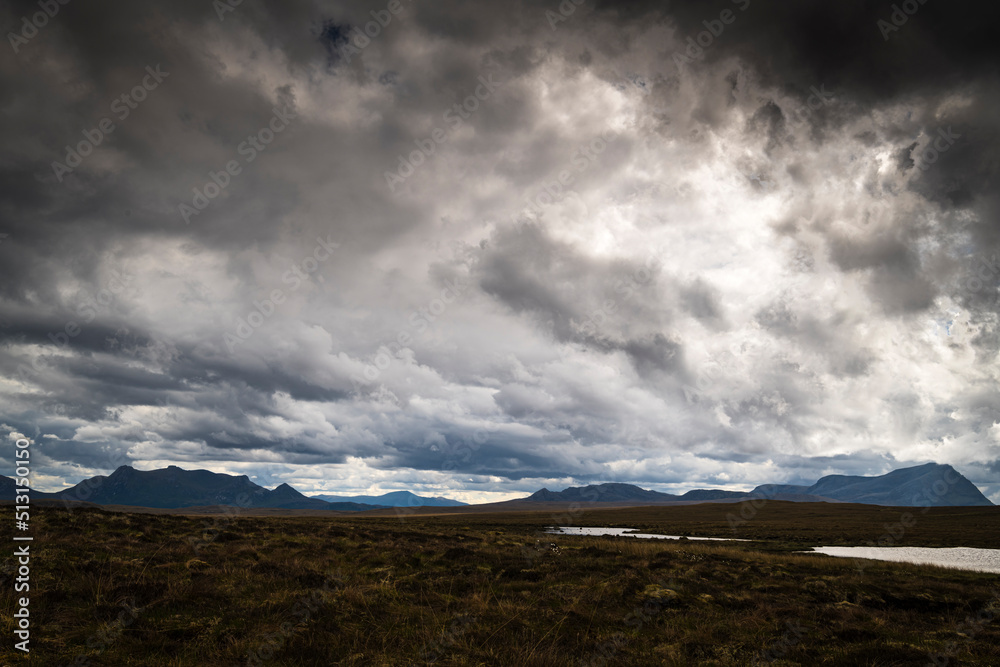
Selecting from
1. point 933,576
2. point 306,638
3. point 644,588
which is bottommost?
point 933,576

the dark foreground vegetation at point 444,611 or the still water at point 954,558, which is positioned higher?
the dark foreground vegetation at point 444,611

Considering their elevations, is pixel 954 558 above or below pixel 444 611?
below

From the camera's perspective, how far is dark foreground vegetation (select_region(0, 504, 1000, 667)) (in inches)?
381

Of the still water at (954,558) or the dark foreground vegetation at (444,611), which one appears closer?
the dark foreground vegetation at (444,611)

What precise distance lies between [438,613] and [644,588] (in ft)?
28.8

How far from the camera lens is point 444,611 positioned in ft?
43.3

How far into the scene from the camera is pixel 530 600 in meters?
15.2

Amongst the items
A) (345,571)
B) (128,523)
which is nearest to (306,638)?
(345,571)

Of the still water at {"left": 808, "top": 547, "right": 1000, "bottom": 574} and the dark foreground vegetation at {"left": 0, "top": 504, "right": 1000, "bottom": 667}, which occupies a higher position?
the dark foreground vegetation at {"left": 0, "top": 504, "right": 1000, "bottom": 667}

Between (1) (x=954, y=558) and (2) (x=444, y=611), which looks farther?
(1) (x=954, y=558)

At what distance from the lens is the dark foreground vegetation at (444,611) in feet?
31.8

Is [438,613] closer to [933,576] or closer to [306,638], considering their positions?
[306,638]

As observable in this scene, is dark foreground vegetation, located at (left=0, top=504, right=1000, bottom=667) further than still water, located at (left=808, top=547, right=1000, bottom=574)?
No

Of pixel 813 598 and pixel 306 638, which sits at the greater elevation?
pixel 306 638
